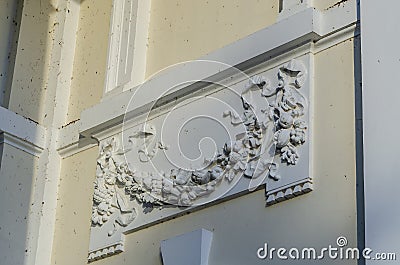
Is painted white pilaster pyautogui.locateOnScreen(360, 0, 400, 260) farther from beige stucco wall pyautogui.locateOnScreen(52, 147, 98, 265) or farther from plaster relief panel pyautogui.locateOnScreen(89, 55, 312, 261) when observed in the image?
beige stucco wall pyautogui.locateOnScreen(52, 147, 98, 265)

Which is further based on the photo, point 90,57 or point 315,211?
point 90,57

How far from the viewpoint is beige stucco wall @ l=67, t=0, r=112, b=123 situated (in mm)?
4957

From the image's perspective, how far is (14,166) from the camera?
4.78 m

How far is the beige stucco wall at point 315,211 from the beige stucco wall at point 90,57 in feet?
2.70

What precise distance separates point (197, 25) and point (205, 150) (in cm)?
64

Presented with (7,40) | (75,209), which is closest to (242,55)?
(75,209)

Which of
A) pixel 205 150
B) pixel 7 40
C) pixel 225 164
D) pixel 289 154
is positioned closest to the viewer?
pixel 289 154

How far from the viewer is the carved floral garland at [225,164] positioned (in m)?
4.00

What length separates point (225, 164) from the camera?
4164mm

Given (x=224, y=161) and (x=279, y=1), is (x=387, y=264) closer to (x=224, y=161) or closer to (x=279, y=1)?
(x=224, y=161)

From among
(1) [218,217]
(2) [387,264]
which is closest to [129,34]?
(1) [218,217]

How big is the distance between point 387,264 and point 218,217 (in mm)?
840

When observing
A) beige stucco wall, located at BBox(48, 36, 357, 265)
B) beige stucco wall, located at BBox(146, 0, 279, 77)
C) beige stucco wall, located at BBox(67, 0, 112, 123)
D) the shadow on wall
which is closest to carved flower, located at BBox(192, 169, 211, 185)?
beige stucco wall, located at BBox(48, 36, 357, 265)

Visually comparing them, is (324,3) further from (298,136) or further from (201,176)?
(201,176)
